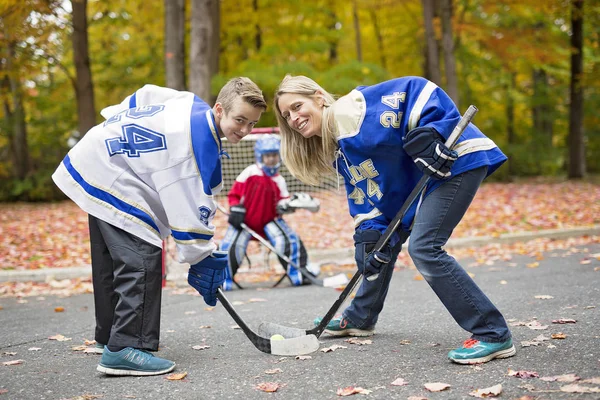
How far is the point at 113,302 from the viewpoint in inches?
147

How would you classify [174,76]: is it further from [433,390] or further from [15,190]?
[433,390]

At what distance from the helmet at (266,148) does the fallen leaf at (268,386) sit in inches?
145

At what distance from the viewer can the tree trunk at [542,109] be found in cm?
1953

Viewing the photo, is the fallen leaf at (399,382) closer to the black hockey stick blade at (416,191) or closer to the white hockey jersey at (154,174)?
the black hockey stick blade at (416,191)

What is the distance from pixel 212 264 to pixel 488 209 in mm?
8626

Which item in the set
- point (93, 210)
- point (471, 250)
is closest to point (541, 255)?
point (471, 250)

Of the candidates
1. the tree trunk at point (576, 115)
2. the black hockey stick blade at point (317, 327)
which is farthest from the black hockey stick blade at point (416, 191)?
the tree trunk at point (576, 115)

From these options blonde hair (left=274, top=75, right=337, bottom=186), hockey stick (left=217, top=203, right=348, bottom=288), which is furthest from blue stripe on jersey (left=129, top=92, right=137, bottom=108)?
hockey stick (left=217, top=203, right=348, bottom=288)

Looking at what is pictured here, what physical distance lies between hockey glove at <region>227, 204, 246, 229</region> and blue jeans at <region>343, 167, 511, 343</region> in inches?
133

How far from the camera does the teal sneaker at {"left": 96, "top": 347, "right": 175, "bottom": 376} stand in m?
3.33

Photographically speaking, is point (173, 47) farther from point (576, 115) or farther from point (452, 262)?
point (576, 115)

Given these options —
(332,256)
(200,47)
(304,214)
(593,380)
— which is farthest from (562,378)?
(304,214)

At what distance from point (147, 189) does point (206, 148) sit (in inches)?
16.6

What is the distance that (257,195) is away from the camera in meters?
6.71
